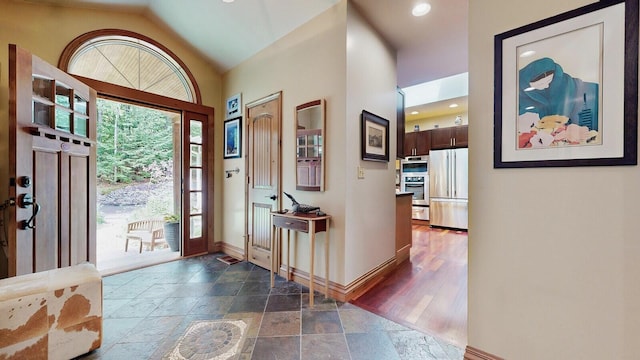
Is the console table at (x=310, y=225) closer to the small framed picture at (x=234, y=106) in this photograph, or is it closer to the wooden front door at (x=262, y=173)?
the wooden front door at (x=262, y=173)

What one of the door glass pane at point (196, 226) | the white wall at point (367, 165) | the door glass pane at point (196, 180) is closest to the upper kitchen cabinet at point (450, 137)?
the white wall at point (367, 165)

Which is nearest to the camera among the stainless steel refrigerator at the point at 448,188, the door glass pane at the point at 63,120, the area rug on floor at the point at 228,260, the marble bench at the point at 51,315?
the marble bench at the point at 51,315

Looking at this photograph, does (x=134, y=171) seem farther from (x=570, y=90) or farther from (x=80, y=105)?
(x=570, y=90)

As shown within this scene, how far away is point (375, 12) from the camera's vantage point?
2385 mm

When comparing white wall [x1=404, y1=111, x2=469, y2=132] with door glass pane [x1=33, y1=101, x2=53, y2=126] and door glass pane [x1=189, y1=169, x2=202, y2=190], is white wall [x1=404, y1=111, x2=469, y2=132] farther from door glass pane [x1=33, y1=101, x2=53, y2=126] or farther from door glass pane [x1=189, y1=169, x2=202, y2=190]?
door glass pane [x1=33, y1=101, x2=53, y2=126]

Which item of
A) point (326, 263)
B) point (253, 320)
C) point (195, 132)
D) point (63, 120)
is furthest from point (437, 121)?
point (63, 120)

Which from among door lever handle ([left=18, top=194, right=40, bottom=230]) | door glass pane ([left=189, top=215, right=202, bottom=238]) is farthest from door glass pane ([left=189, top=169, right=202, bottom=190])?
door lever handle ([left=18, top=194, right=40, bottom=230])

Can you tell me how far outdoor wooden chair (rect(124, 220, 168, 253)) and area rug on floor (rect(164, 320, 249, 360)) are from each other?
2.95 meters

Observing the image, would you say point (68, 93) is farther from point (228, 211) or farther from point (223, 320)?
point (223, 320)

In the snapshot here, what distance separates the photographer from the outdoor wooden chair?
4.07 metres

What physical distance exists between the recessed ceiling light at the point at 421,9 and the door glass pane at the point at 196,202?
352cm

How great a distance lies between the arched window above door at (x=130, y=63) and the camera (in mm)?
2650

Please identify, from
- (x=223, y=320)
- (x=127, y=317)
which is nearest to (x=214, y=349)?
(x=223, y=320)

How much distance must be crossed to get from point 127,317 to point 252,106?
259 cm
